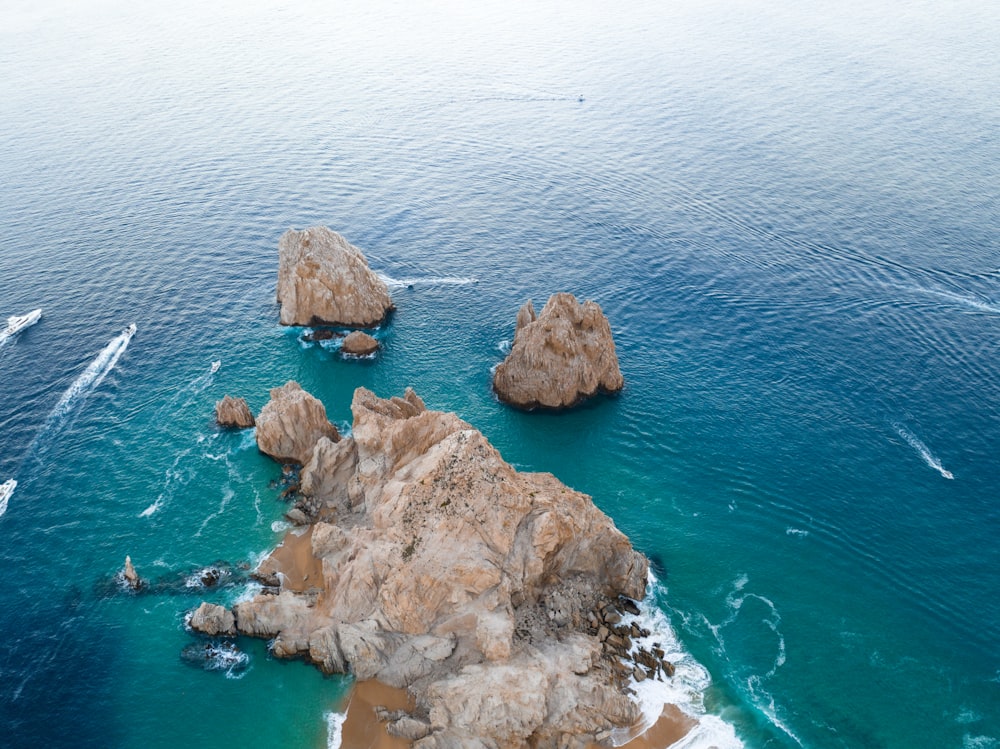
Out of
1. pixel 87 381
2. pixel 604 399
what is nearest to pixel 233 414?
pixel 87 381

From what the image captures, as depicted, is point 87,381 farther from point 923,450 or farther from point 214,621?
point 923,450

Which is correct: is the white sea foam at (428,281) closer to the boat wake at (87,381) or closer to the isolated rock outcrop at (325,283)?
the isolated rock outcrop at (325,283)

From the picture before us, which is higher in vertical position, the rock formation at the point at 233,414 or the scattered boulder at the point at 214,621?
the rock formation at the point at 233,414

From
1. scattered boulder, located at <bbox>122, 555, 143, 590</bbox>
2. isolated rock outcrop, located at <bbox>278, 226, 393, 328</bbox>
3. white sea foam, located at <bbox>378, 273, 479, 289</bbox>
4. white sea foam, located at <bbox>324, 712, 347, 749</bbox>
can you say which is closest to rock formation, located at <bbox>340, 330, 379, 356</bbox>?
isolated rock outcrop, located at <bbox>278, 226, 393, 328</bbox>

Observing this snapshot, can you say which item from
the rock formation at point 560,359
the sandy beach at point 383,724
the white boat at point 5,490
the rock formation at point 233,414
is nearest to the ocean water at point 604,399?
the white boat at point 5,490

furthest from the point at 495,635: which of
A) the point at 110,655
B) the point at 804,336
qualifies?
the point at 804,336
